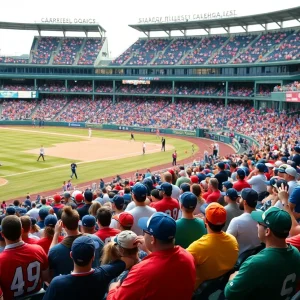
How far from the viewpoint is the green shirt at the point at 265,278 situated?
4098 mm

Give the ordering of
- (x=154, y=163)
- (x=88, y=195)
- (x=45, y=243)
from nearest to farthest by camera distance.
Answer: (x=45, y=243), (x=88, y=195), (x=154, y=163)

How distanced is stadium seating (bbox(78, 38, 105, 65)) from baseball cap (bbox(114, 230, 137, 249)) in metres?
83.1

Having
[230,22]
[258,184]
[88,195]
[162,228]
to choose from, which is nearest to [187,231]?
[162,228]

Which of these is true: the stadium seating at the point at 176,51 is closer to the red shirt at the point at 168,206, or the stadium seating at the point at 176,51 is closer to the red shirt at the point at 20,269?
the red shirt at the point at 168,206

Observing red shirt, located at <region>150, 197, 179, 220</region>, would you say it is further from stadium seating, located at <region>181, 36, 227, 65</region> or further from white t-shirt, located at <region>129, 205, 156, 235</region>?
stadium seating, located at <region>181, 36, 227, 65</region>

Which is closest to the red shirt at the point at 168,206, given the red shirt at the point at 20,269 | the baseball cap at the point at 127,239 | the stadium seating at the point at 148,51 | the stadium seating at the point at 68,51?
the red shirt at the point at 20,269

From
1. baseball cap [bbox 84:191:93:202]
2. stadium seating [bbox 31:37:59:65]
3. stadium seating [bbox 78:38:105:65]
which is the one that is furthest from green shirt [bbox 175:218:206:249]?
stadium seating [bbox 31:37:59:65]

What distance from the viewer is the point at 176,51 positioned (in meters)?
79.0

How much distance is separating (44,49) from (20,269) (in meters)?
91.3

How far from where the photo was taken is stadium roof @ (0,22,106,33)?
87000 millimetres

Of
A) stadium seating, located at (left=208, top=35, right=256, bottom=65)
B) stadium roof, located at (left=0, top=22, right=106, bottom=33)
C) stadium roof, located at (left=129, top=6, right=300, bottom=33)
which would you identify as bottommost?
stadium seating, located at (left=208, top=35, right=256, bottom=65)

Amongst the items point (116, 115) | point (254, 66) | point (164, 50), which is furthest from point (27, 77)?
point (254, 66)

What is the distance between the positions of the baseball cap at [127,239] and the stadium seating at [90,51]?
83.1 m

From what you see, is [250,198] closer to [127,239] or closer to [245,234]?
[245,234]
